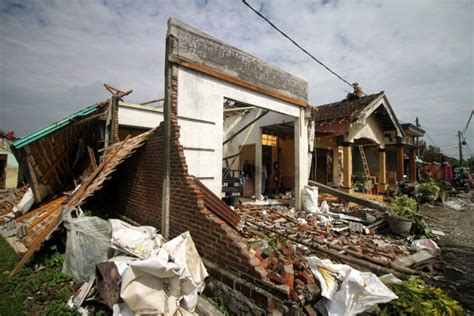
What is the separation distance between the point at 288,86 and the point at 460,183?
60.7 feet

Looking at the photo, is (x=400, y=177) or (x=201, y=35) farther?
(x=400, y=177)

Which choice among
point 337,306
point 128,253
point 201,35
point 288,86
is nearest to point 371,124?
point 288,86

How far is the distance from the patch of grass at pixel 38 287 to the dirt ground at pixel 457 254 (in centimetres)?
565

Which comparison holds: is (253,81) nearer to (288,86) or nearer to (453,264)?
(288,86)

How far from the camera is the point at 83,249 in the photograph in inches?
150

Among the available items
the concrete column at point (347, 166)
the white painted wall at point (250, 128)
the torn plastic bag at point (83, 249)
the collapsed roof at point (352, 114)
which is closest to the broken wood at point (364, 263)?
the torn plastic bag at point (83, 249)

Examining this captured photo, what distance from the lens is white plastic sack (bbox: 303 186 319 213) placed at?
757 cm

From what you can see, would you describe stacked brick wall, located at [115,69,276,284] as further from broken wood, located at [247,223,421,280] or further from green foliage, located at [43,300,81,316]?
broken wood, located at [247,223,421,280]

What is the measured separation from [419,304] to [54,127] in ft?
26.3

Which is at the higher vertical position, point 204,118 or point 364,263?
point 204,118

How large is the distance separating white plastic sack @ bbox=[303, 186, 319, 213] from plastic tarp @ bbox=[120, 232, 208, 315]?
17.2 ft

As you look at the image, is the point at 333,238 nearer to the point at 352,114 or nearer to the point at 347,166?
the point at 347,166

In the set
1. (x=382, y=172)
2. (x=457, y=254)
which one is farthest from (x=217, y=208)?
(x=382, y=172)

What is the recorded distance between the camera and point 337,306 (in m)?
2.79
